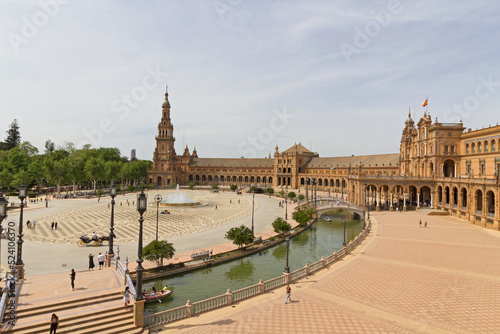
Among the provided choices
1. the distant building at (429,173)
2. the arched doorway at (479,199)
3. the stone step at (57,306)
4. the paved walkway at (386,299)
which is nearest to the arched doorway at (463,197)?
the distant building at (429,173)

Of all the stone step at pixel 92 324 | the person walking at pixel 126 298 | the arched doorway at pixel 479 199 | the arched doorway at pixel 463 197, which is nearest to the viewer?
the stone step at pixel 92 324

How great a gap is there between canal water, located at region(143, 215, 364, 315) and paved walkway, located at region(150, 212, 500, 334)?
5194 mm

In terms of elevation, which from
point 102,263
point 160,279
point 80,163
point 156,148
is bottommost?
point 160,279

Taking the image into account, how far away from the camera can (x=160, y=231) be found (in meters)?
39.8

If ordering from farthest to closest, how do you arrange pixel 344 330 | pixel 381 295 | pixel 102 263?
pixel 102 263 < pixel 381 295 < pixel 344 330

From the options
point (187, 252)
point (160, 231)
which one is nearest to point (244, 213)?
point (160, 231)

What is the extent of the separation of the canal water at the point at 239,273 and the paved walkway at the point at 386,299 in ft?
17.0

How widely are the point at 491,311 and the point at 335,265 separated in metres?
10.7

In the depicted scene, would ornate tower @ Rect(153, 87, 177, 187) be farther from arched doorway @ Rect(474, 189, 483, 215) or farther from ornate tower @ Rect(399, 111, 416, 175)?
arched doorway @ Rect(474, 189, 483, 215)

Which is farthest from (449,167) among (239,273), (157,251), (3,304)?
(3,304)

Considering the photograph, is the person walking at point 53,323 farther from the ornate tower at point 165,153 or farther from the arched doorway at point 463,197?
the ornate tower at point 165,153

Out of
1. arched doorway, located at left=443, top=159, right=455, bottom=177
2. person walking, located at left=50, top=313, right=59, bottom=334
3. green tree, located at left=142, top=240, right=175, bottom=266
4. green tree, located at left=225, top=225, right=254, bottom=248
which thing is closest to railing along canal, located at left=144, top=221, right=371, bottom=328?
person walking, located at left=50, top=313, right=59, bottom=334

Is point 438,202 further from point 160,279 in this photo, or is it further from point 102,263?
point 102,263

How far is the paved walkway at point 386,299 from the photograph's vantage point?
1509 centimetres
